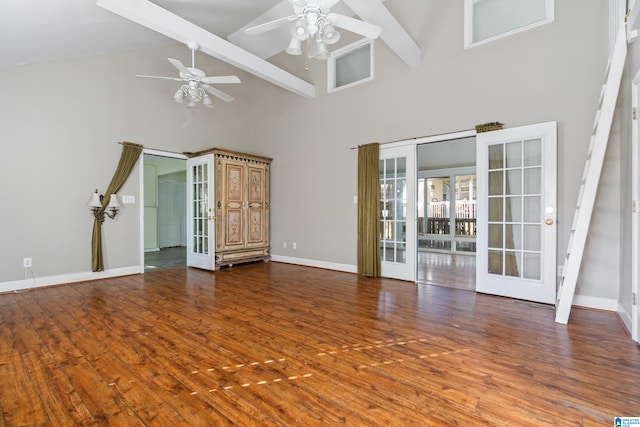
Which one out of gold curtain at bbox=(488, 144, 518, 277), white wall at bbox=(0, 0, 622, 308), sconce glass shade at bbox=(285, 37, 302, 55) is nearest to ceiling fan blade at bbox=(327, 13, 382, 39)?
sconce glass shade at bbox=(285, 37, 302, 55)

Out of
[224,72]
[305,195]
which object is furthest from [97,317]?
[224,72]

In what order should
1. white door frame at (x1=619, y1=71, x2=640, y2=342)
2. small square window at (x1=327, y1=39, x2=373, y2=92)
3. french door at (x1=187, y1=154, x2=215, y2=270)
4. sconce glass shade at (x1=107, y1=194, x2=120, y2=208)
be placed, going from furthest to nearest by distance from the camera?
french door at (x1=187, y1=154, x2=215, y2=270) < small square window at (x1=327, y1=39, x2=373, y2=92) < sconce glass shade at (x1=107, y1=194, x2=120, y2=208) < white door frame at (x1=619, y1=71, x2=640, y2=342)

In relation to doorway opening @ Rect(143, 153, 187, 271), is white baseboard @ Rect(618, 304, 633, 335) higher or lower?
lower

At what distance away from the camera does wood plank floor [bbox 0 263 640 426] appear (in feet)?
5.54

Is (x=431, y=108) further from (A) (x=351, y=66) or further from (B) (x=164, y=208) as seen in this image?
(B) (x=164, y=208)

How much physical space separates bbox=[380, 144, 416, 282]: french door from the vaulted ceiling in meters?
1.50

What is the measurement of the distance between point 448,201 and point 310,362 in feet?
26.2

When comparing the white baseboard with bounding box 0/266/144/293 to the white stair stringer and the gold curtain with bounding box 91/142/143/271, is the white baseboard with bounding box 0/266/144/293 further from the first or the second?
the white stair stringer

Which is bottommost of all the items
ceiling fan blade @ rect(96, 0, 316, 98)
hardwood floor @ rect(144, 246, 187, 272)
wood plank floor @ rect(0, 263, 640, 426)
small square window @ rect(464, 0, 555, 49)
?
hardwood floor @ rect(144, 246, 187, 272)

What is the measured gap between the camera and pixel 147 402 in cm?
177

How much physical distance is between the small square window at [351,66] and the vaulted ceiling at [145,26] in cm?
52

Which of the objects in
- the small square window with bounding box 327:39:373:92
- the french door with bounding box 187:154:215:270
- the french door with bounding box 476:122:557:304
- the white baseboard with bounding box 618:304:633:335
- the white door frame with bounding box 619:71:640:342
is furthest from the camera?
the french door with bounding box 187:154:215:270

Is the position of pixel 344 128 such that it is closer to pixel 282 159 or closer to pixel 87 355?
pixel 282 159

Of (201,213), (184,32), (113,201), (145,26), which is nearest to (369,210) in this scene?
(201,213)
